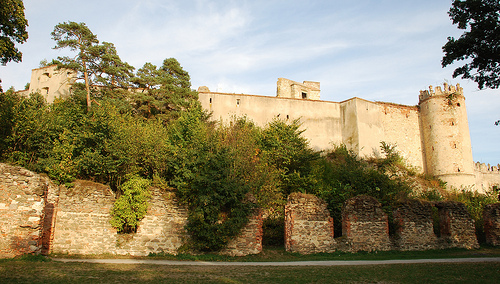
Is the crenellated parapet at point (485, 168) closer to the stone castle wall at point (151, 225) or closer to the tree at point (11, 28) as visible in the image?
the stone castle wall at point (151, 225)

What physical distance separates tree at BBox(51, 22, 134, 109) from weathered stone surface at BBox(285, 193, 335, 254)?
18.3 metres

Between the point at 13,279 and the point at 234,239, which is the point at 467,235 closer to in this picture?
the point at 234,239

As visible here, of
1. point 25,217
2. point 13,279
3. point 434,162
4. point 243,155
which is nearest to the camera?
point 13,279

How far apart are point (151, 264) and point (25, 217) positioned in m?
4.59

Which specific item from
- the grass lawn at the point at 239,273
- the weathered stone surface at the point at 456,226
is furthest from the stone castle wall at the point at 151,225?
the grass lawn at the point at 239,273

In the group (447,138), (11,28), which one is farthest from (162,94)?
(447,138)

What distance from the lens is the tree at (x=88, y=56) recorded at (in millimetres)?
26797

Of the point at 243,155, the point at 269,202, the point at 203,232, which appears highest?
the point at 243,155

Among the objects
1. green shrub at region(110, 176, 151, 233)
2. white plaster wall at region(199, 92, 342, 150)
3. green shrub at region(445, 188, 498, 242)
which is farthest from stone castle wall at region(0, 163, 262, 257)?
white plaster wall at region(199, 92, 342, 150)

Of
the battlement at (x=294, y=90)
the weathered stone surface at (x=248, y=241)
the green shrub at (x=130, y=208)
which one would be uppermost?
the battlement at (x=294, y=90)

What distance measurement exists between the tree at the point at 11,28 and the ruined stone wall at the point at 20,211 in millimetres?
7605

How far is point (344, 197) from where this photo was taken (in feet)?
64.2

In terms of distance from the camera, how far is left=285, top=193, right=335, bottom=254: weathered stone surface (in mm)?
16469

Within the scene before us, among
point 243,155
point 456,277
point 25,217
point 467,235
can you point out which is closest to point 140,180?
point 25,217
